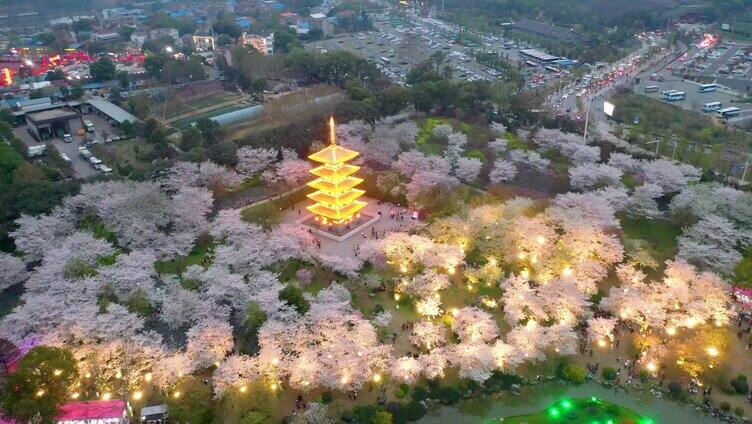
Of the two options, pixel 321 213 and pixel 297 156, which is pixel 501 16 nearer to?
pixel 297 156

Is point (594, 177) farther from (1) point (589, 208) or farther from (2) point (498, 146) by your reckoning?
(2) point (498, 146)

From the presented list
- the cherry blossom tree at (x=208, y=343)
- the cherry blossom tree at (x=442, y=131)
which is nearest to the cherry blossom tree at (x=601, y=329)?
the cherry blossom tree at (x=208, y=343)

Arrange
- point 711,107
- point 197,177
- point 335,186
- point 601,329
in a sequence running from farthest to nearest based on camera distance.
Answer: point 711,107 → point 197,177 → point 335,186 → point 601,329

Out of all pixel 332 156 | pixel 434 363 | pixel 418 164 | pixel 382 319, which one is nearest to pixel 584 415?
pixel 434 363

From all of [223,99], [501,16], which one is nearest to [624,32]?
[501,16]

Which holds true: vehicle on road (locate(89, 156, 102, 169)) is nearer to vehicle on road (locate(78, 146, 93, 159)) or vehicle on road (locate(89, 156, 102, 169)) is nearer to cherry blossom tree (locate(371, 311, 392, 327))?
vehicle on road (locate(78, 146, 93, 159))

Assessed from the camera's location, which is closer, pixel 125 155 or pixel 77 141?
pixel 125 155

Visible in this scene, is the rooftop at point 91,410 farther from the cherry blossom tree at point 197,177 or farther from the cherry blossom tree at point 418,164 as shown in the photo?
the cherry blossom tree at point 418,164
